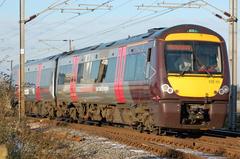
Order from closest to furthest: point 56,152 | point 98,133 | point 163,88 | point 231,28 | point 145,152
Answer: point 56,152
point 145,152
point 163,88
point 98,133
point 231,28

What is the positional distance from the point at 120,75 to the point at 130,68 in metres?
0.91

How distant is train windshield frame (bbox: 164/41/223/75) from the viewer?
55.0 feet

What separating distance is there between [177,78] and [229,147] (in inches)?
114

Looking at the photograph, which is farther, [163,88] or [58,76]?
[58,76]

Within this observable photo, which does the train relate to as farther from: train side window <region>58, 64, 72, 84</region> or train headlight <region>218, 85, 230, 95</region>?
train side window <region>58, 64, 72, 84</region>

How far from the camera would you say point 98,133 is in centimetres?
1898

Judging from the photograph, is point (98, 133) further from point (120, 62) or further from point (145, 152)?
point (145, 152)

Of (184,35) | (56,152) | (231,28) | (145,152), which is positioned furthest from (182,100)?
(231,28)

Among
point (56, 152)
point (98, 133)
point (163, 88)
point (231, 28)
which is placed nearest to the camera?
point (56, 152)

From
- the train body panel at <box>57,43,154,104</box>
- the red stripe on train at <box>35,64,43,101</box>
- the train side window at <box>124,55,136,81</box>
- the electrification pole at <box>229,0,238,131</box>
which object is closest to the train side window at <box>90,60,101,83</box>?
the train body panel at <box>57,43,154,104</box>

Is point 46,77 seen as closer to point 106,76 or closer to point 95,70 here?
point 95,70

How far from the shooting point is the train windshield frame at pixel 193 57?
55.0 feet

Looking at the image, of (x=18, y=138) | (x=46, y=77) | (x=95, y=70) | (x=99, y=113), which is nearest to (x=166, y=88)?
(x=18, y=138)

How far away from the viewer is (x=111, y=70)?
20453 millimetres
